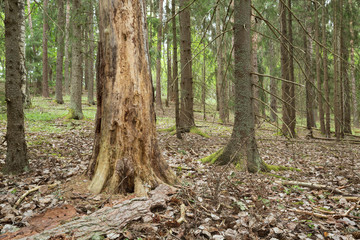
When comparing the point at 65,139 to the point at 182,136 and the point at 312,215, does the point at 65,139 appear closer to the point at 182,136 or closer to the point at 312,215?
the point at 182,136

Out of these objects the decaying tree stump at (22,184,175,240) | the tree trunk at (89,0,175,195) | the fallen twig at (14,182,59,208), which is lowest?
the decaying tree stump at (22,184,175,240)

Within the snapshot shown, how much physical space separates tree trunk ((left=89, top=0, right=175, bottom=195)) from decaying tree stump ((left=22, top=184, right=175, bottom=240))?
0.29 m

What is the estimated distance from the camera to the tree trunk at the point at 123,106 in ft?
10.3


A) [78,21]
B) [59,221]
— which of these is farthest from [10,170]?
[78,21]

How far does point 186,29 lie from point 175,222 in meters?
7.29

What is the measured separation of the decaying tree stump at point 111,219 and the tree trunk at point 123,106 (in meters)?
0.29

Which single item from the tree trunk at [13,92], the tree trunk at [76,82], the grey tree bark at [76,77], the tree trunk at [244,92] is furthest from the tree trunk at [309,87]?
the tree trunk at [76,82]

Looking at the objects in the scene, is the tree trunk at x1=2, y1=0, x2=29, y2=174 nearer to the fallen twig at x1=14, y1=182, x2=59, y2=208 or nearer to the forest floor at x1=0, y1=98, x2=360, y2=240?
the forest floor at x1=0, y1=98, x2=360, y2=240

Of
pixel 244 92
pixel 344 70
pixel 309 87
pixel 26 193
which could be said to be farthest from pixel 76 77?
pixel 344 70

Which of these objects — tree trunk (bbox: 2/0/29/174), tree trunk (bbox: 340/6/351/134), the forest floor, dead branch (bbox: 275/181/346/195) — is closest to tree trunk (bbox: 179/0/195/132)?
the forest floor

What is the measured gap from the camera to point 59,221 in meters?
2.50

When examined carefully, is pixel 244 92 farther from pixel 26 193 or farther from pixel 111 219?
pixel 26 193

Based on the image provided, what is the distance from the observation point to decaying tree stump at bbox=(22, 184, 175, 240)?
2.30 meters

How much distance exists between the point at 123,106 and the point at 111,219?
141cm
